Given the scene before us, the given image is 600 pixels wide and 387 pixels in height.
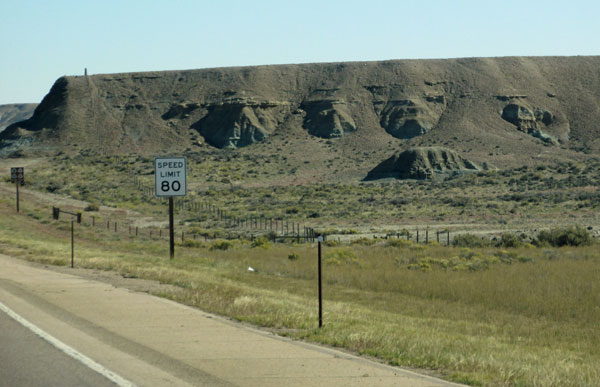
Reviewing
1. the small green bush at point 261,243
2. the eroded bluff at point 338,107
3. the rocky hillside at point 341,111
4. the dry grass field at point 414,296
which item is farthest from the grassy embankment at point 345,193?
the dry grass field at point 414,296

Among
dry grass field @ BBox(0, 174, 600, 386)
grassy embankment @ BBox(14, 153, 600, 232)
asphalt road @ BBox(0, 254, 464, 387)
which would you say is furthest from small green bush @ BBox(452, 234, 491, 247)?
asphalt road @ BBox(0, 254, 464, 387)

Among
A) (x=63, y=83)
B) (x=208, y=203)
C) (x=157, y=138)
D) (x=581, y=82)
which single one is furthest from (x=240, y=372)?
(x=63, y=83)

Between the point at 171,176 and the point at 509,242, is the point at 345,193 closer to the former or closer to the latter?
the point at 509,242

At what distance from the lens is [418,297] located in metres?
23.0

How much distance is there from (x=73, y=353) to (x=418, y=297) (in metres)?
14.7

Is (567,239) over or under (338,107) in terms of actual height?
under

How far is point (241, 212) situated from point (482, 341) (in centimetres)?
5589

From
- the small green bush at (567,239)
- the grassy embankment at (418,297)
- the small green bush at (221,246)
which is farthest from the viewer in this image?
the small green bush at (221,246)

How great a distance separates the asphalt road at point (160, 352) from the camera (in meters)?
8.75

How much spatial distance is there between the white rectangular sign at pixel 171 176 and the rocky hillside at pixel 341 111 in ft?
253

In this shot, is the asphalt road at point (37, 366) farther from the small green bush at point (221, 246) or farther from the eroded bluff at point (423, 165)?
the eroded bluff at point (423, 165)

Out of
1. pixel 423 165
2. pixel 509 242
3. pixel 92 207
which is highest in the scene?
pixel 423 165

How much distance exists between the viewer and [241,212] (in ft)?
227

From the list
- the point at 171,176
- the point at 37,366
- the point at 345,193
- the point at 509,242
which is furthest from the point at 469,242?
the point at 345,193
